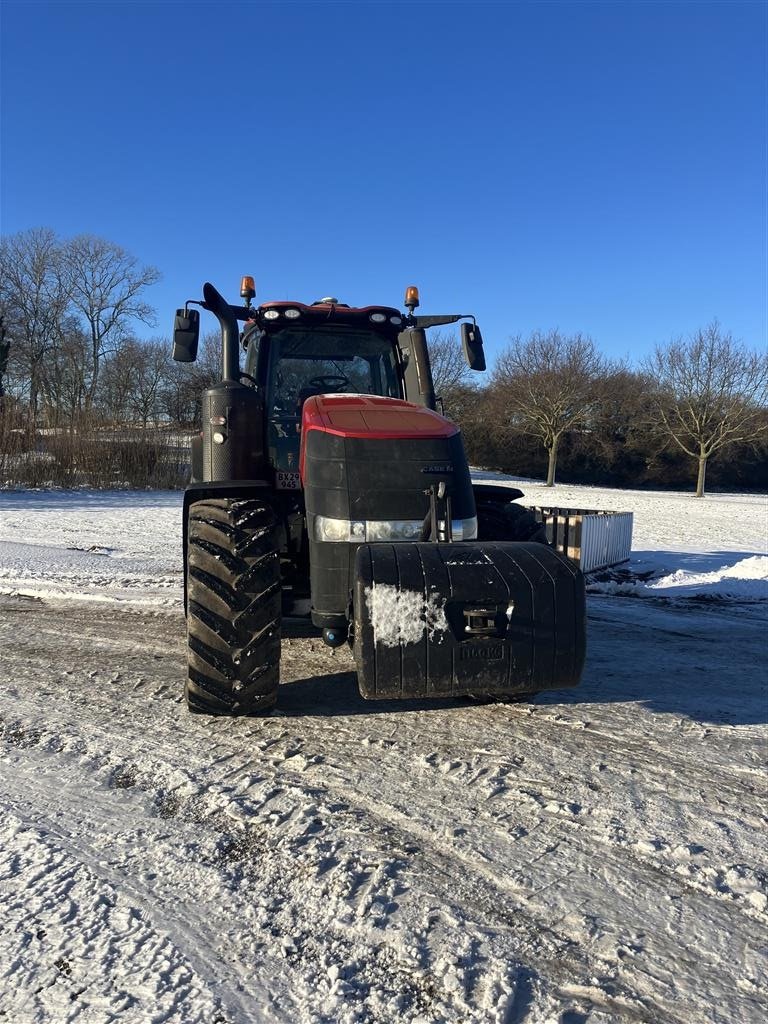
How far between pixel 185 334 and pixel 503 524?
250 cm

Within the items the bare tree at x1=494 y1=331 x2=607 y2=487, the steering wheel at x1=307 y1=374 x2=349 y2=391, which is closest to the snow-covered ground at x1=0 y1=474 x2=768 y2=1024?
the steering wheel at x1=307 y1=374 x2=349 y2=391

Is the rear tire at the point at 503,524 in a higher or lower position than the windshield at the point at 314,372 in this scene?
lower

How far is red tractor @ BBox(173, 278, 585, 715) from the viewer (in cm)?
314

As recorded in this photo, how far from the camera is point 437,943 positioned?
2.23 meters

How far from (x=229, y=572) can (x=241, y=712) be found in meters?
0.80

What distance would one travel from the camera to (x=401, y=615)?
310 cm

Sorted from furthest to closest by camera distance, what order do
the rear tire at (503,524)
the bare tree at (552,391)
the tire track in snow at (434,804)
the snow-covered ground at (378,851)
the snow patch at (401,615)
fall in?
the bare tree at (552,391)
the rear tire at (503,524)
the snow patch at (401,615)
the tire track in snow at (434,804)
the snow-covered ground at (378,851)

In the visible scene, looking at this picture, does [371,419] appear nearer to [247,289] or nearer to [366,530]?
[366,530]

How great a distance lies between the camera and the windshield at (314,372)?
16.1ft

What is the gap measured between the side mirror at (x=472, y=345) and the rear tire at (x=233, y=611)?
221 cm

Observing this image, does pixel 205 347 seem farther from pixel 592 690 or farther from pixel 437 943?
pixel 437 943

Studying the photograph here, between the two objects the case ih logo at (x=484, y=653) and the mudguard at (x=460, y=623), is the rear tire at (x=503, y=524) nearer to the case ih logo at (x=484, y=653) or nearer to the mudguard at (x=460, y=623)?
the mudguard at (x=460, y=623)

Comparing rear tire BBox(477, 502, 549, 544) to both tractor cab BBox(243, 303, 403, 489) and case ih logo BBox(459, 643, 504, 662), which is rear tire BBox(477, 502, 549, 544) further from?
case ih logo BBox(459, 643, 504, 662)

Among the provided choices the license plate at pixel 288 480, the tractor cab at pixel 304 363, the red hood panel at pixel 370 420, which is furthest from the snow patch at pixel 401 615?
the tractor cab at pixel 304 363
